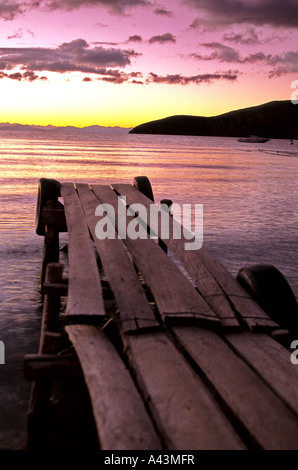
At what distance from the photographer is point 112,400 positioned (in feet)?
7.50

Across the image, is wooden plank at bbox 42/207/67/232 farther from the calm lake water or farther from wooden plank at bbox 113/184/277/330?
wooden plank at bbox 113/184/277/330

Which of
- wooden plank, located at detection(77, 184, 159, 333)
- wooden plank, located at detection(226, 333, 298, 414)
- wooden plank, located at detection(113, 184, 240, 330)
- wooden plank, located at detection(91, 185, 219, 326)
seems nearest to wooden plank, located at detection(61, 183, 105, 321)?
wooden plank, located at detection(77, 184, 159, 333)

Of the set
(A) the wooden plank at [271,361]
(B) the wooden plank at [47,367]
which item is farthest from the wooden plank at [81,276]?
(A) the wooden plank at [271,361]

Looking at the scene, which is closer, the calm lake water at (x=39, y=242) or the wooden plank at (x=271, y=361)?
the wooden plank at (x=271, y=361)

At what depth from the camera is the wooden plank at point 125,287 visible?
3131 millimetres

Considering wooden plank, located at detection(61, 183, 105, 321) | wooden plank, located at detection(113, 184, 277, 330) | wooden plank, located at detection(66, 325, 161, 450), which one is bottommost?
wooden plank, located at detection(66, 325, 161, 450)

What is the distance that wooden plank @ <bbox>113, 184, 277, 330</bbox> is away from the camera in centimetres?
338

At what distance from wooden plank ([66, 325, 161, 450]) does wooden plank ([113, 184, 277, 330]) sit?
3.22ft

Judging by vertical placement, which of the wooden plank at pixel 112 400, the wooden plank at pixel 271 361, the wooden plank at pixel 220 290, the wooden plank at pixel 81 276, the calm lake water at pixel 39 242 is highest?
the wooden plank at pixel 81 276

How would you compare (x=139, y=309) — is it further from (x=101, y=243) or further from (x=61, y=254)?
(x=61, y=254)

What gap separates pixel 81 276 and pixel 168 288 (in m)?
0.74

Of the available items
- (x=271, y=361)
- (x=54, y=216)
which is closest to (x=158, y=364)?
(x=271, y=361)

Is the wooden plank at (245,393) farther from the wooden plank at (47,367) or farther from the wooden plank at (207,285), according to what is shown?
the wooden plank at (47,367)

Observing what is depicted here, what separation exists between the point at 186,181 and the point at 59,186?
22.8 metres
